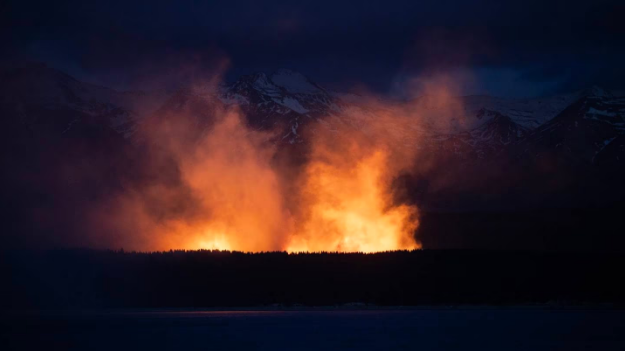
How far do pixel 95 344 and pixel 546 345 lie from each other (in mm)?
61884

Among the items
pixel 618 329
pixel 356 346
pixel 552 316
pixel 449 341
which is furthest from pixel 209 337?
pixel 552 316

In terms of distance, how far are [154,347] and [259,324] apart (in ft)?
154

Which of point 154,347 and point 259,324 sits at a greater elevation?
point 259,324

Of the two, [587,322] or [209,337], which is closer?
[209,337]

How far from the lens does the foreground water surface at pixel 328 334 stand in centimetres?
10262

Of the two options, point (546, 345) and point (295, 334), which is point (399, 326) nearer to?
point (295, 334)

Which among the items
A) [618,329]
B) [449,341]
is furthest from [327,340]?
[618,329]

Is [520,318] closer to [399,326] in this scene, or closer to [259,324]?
[399,326]

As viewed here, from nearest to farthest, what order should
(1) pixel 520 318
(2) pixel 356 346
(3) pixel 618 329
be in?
(2) pixel 356 346
(3) pixel 618 329
(1) pixel 520 318

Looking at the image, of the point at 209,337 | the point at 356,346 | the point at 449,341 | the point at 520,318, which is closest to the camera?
the point at 356,346

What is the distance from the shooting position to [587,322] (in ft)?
480

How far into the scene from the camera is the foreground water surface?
103 meters

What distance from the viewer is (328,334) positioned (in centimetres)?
12050

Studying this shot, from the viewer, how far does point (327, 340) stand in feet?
361
